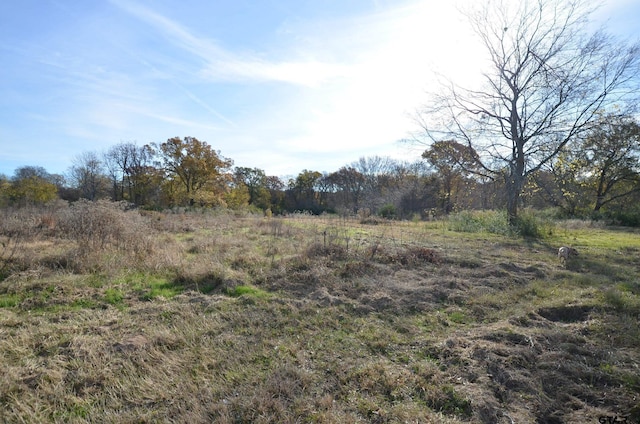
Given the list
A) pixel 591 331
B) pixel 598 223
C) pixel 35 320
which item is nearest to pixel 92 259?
pixel 35 320

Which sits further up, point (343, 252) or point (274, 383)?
point (343, 252)

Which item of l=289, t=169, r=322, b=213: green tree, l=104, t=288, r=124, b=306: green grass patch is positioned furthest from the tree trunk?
l=289, t=169, r=322, b=213: green tree

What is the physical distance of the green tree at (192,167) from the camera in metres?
33.8

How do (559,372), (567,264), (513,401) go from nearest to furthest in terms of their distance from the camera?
(513,401) → (559,372) → (567,264)

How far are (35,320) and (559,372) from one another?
655cm

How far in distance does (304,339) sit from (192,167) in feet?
110

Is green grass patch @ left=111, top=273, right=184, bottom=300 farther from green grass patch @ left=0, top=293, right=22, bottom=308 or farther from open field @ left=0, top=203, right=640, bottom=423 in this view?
green grass patch @ left=0, top=293, right=22, bottom=308

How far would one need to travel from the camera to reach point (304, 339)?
404 centimetres

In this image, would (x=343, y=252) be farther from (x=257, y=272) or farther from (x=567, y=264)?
(x=567, y=264)

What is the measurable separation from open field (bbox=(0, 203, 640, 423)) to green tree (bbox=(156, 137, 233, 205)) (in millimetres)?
27601

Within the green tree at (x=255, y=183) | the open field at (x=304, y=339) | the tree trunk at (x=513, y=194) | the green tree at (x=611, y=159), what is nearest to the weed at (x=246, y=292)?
the open field at (x=304, y=339)

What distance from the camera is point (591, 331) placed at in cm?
421

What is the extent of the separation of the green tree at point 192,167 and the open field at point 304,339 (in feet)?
90.6

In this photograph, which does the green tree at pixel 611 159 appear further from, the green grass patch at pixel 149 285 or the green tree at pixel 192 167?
the green tree at pixel 192 167
